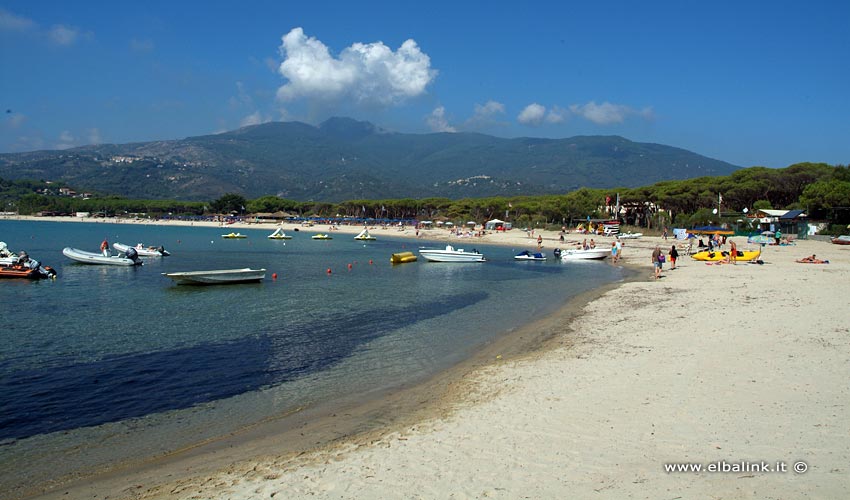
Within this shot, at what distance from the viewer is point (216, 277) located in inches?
1173

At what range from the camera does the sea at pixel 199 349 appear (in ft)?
30.4

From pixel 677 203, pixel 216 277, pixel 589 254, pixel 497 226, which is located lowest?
pixel 216 277

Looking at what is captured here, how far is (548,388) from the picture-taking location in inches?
408

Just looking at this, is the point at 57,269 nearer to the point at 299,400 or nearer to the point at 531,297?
the point at 531,297

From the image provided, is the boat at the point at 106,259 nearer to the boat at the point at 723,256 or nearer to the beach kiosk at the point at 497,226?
the boat at the point at 723,256

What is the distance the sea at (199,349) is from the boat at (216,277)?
63 centimetres

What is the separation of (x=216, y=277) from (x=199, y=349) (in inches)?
607

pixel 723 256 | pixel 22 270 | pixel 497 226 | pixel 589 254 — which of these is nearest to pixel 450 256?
pixel 589 254

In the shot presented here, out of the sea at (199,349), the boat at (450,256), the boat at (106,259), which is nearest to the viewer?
the sea at (199,349)

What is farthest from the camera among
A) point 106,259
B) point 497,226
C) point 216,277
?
point 497,226

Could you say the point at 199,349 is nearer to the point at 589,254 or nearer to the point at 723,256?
the point at 723,256

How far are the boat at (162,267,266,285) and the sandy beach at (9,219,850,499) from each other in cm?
2047

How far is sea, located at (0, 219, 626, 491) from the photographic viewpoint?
927 centimetres

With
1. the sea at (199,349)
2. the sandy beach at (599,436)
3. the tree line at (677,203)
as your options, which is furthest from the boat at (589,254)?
the sandy beach at (599,436)
